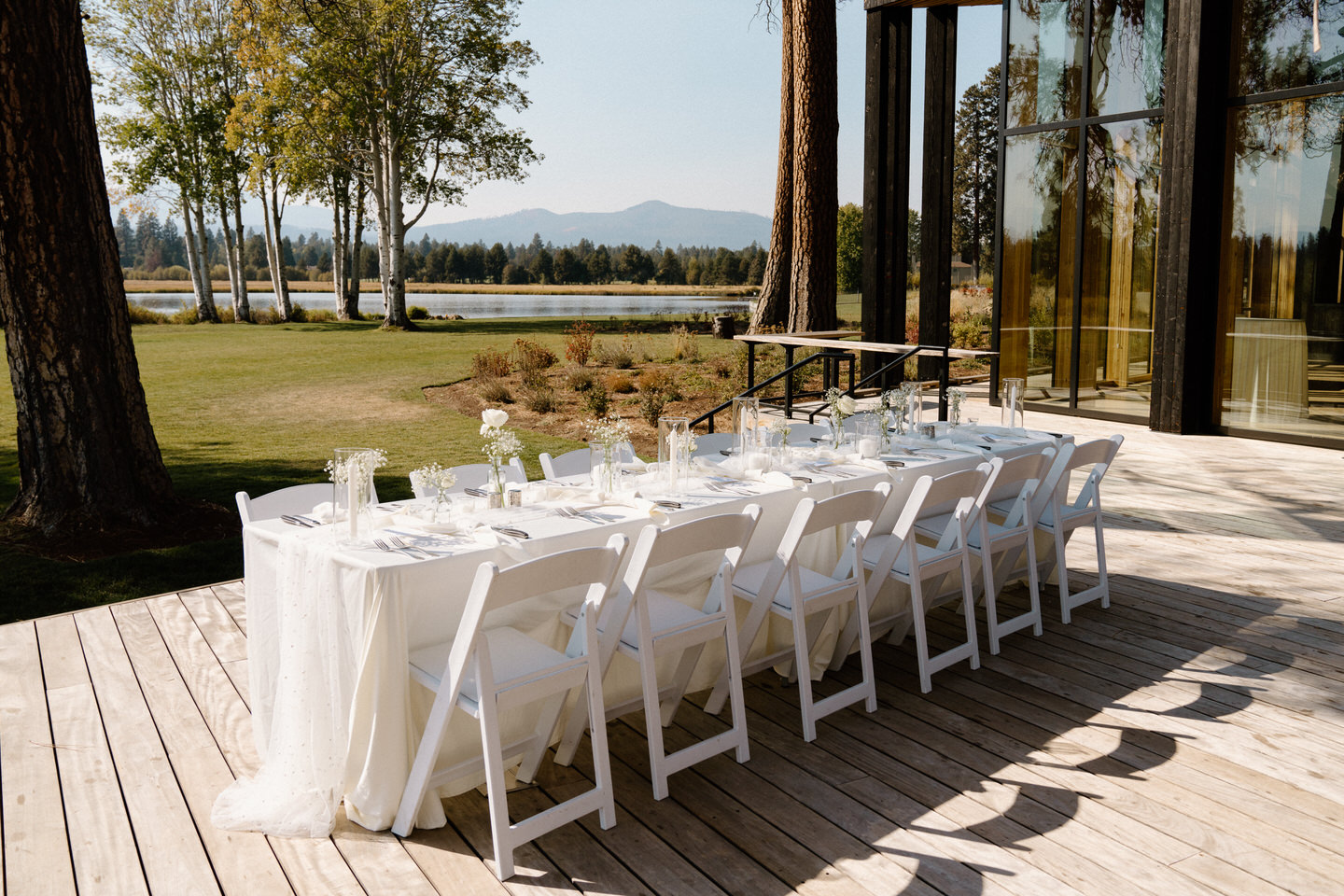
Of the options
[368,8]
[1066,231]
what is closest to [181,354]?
[368,8]

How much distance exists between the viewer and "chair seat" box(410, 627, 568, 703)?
106 inches

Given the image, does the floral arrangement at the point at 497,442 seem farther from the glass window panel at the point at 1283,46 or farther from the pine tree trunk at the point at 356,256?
the pine tree trunk at the point at 356,256

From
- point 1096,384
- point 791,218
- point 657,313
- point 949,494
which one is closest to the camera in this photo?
point 949,494

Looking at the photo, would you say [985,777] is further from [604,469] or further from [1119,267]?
[1119,267]

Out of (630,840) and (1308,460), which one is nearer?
(630,840)

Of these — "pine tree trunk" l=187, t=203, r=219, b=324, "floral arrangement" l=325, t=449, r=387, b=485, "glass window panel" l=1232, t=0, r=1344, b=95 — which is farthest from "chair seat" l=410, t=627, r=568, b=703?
"pine tree trunk" l=187, t=203, r=219, b=324

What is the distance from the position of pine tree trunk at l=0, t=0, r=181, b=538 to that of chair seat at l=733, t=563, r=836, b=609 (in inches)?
176

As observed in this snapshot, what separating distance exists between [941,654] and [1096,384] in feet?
25.6

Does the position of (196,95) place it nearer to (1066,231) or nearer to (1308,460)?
(1066,231)

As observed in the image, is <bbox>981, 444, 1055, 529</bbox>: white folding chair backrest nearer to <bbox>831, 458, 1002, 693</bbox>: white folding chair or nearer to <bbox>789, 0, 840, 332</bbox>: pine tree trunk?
<bbox>831, 458, 1002, 693</bbox>: white folding chair

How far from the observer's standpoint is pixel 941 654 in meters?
3.84

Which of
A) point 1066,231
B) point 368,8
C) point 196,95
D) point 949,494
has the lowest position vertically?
point 949,494

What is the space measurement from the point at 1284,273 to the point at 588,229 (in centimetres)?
1912

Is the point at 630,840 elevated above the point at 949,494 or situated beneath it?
situated beneath
